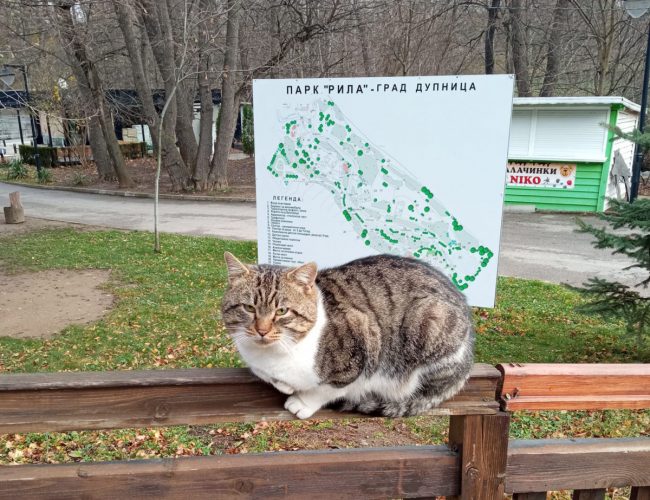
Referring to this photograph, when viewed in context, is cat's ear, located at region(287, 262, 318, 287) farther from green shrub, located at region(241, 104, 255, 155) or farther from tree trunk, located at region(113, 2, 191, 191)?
green shrub, located at region(241, 104, 255, 155)

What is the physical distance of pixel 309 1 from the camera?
14.1m

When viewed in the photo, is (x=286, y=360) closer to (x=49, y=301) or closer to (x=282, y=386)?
(x=282, y=386)

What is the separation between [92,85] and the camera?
52.7ft

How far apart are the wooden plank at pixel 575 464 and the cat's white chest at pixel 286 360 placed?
713 mm

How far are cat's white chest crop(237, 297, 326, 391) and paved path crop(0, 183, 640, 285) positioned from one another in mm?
7250

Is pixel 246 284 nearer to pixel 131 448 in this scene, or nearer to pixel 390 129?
pixel 131 448

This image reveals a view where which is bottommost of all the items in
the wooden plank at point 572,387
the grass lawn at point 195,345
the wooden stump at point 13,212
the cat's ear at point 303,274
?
the grass lawn at point 195,345

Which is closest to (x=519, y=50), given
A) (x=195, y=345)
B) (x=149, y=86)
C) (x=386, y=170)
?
(x=149, y=86)

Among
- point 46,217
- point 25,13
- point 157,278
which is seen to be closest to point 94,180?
point 46,217

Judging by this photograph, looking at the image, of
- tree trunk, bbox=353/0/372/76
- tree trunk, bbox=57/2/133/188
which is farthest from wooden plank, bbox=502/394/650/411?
tree trunk, bbox=353/0/372/76

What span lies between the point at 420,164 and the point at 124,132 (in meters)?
35.5

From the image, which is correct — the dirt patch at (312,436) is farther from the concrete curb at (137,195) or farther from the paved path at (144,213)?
the concrete curb at (137,195)

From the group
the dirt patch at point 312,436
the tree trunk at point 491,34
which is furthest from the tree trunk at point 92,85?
the tree trunk at point 491,34

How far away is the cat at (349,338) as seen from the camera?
1.79 meters
